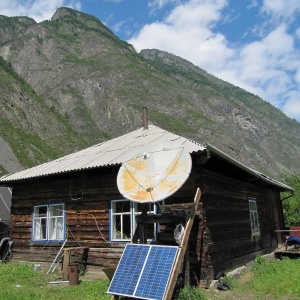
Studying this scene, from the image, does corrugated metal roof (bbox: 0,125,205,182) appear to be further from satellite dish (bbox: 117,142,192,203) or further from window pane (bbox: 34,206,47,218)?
window pane (bbox: 34,206,47,218)

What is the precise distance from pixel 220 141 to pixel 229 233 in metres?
106

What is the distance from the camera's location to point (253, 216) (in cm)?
1525

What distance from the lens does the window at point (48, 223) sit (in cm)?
1342

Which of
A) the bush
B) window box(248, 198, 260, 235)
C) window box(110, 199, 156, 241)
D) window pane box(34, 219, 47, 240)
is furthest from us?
the bush

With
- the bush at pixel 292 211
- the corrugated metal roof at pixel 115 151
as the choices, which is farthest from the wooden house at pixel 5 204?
the bush at pixel 292 211

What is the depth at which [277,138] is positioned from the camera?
18000 centimetres

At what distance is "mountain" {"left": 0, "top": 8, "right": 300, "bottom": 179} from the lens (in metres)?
83.6

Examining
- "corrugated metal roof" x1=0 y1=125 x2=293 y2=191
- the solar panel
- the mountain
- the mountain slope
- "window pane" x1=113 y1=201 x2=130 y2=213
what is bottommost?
the solar panel

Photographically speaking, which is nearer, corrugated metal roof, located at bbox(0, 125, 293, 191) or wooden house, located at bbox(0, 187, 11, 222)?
corrugated metal roof, located at bbox(0, 125, 293, 191)

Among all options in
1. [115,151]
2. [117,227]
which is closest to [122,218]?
[117,227]

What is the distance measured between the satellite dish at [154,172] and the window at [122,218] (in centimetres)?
212

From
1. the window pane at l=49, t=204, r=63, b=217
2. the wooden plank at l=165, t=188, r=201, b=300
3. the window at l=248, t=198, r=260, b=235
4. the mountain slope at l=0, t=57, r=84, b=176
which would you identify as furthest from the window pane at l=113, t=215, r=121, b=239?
the mountain slope at l=0, t=57, r=84, b=176

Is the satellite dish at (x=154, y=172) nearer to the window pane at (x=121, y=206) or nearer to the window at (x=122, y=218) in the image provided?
the window at (x=122, y=218)

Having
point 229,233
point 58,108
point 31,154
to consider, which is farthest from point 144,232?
point 58,108
